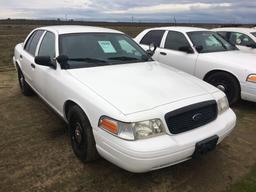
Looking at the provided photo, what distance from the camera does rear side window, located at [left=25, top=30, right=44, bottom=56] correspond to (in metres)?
5.38

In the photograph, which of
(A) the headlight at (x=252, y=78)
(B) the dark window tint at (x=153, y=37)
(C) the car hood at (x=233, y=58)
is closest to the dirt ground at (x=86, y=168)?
(A) the headlight at (x=252, y=78)

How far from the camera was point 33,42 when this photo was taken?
5625 mm

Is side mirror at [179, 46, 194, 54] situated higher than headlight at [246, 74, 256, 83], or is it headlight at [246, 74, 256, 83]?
side mirror at [179, 46, 194, 54]

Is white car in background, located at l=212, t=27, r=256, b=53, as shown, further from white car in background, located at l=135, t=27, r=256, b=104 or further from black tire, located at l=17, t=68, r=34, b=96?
black tire, located at l=17, t=68, r=34, b=96

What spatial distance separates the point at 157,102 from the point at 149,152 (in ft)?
1.82

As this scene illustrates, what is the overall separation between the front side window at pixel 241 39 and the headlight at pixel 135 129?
264 inches

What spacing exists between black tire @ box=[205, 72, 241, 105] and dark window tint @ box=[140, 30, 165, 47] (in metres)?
1.76

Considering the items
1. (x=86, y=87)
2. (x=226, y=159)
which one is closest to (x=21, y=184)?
(x=86, y=87)

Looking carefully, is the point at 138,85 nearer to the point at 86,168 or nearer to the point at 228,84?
the point at 86,168

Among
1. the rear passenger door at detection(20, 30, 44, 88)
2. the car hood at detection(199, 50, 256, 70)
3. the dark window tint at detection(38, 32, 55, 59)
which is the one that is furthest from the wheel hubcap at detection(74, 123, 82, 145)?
the car hood at detection(199, 50, 256, 70)

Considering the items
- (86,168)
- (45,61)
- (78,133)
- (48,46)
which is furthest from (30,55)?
(86,168)

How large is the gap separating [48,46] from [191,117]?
270 centimetres

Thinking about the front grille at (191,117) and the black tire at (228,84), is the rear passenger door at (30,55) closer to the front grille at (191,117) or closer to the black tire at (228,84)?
the front grille at (191,117)

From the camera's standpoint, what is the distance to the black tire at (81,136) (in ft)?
11.0
